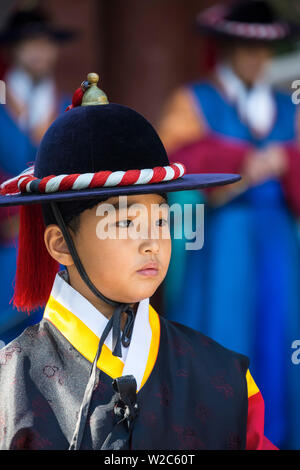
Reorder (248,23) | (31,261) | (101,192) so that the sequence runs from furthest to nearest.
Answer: (248,23) → (31,261) → (101,192)

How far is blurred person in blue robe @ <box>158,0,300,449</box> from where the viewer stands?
3252 mm

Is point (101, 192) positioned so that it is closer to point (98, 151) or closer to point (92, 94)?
point (98, 151)

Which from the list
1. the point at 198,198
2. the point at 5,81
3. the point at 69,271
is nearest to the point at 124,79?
the point at 5,81

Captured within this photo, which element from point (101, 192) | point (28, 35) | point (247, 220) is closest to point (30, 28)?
point (28, 35)

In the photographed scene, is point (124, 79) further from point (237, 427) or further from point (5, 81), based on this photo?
point (237, 427)

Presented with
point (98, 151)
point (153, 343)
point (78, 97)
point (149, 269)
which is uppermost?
point (78, 97)

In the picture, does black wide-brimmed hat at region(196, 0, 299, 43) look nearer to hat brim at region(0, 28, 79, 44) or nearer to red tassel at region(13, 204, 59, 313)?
hat brim at region(0, 28, 79, 44)

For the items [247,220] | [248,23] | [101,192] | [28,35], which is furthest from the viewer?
[28,35]

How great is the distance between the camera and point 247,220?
3.30 m

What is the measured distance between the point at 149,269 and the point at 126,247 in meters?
0.06

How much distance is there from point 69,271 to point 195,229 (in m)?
1.55

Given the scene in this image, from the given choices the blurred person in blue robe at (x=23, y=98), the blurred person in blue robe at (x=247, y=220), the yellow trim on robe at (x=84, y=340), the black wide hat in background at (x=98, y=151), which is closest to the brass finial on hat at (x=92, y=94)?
the black wide hat in background at (x=98, y=151)

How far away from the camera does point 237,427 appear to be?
1511mm

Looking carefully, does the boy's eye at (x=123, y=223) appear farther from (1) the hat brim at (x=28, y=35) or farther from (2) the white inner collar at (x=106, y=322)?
(1) the hat brim at (x=28, y=35)
